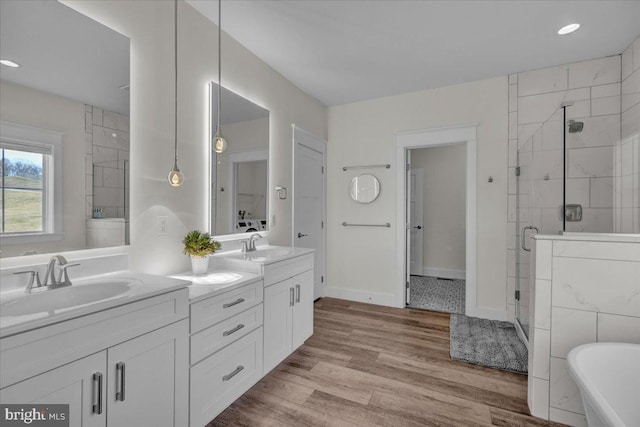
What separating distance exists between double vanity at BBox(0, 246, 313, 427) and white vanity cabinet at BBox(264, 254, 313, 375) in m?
0.01

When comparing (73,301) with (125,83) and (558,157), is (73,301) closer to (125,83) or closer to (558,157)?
(125,83)

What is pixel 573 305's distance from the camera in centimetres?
171

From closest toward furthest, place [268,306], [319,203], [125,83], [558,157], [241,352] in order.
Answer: [125,83] < [241,352] < [268,306] < [558,157] < [319,203]

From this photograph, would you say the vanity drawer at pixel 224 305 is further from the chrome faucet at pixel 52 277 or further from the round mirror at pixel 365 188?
the round mirror at pixel 365 188

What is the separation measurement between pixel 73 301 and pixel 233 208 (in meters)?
1.29

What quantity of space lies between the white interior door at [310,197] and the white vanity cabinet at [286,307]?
827 millimetres

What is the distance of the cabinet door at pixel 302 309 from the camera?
243cm

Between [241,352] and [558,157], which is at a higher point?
[558,157]

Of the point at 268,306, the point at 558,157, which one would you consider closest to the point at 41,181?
the point at 268,306

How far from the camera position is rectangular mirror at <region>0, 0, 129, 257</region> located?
130cm

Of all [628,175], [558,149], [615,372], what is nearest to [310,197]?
[558,149]

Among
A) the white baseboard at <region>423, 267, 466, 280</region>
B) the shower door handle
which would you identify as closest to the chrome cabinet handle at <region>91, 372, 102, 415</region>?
the shower door handle

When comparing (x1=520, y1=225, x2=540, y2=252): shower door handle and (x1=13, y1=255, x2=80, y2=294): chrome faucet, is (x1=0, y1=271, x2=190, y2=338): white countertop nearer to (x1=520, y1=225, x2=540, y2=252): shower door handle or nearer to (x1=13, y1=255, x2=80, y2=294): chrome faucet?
(x1=13, y1=255, x2=80, y2=294): chrome faucet

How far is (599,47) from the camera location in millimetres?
2607
